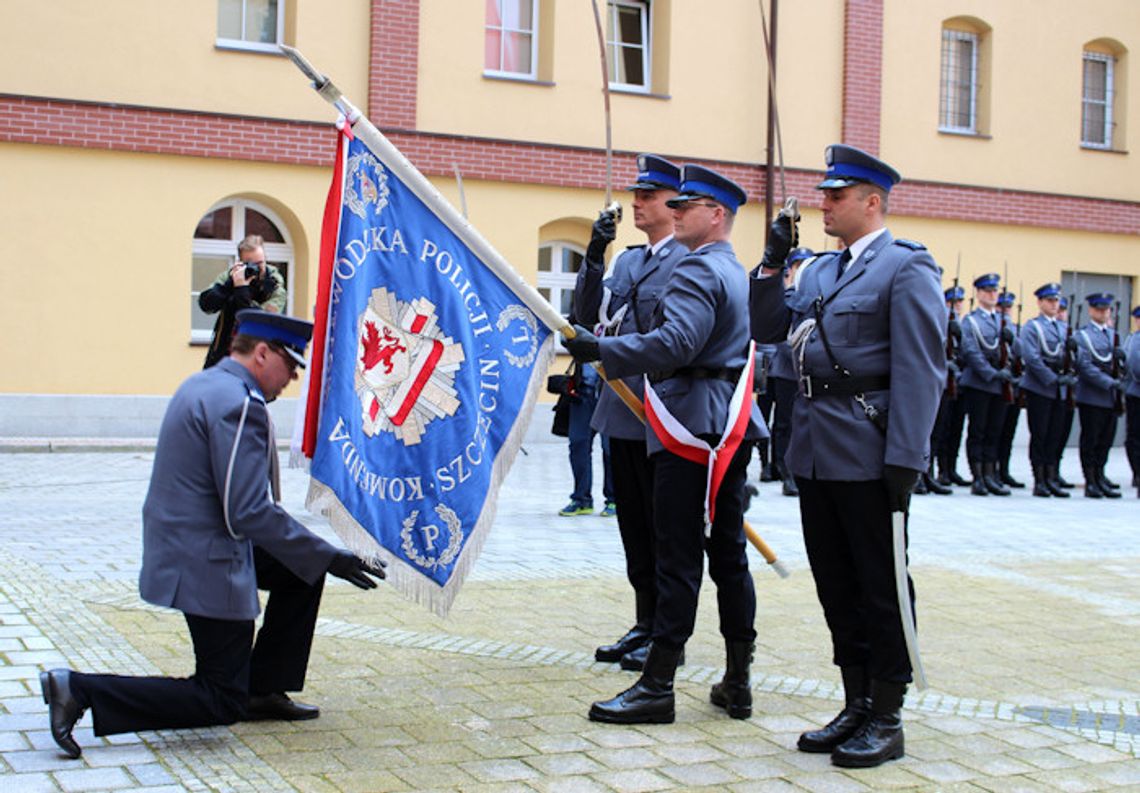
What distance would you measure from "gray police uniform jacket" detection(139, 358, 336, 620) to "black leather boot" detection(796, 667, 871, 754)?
1769 mm

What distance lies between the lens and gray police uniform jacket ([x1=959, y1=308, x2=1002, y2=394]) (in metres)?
15.0

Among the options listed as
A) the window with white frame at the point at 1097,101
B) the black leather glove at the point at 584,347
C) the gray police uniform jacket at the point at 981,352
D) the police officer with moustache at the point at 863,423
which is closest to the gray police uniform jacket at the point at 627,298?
the black leather glove at the point at 584,347

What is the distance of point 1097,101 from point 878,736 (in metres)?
20.1

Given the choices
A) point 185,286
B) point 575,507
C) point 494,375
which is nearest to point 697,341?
point 494,375

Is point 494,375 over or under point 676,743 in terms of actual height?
over

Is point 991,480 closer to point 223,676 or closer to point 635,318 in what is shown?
point 635,318

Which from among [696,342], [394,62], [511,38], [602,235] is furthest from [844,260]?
[511,38]

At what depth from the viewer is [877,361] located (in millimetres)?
5199

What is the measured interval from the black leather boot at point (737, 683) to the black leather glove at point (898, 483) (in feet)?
2.91

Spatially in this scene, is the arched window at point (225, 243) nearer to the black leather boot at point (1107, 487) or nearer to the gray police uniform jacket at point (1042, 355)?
the gray police uniform jacket at point (1042, 355)

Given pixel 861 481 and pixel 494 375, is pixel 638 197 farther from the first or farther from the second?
pixel 861 481

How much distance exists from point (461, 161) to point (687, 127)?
128 inches

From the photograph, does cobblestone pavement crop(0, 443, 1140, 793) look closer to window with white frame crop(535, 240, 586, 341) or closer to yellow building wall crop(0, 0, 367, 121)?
yellow building wall crop(0, 0, 367, 121)

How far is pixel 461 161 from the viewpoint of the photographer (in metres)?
18.6
